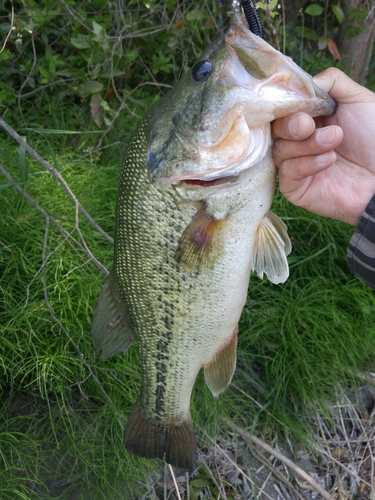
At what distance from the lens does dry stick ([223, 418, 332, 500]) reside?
254cm

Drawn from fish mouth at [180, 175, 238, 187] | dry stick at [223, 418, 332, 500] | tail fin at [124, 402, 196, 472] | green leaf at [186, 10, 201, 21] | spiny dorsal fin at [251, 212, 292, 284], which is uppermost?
fish mouth at [180, 175, 238, 187]

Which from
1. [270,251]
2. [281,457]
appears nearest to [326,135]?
[270,251]

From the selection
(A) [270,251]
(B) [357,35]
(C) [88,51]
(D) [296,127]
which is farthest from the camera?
(B) [357,35]

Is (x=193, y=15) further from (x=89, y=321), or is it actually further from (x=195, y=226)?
(x=195, y=226)

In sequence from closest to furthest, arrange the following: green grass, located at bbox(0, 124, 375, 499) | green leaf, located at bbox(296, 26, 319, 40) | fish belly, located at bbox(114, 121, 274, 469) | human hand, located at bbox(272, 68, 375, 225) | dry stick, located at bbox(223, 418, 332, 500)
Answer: human hand, located at bbox(272, 68, 375, 225), fish belly, located at bbox(114, 121, 274, 469), green grass, located at bbox(0, 124, 375, 499), dry stick, located at bbox(223, 418, 332, 500), green leaf, located at bbox(296, 26, 319, 40)

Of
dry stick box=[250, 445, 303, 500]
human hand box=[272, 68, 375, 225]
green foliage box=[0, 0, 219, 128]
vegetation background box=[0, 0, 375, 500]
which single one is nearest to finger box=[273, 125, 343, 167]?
human hand box=[272, 68, 375, 225]

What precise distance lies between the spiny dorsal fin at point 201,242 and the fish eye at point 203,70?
37cm

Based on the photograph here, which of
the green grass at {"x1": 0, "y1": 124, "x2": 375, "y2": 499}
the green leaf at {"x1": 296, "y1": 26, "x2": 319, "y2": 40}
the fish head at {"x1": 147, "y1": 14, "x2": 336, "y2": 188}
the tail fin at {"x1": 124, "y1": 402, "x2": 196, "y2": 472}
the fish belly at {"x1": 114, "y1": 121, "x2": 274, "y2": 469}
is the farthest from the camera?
the green leaf at {"x1": 296, "y1": 26, "x2": 319, "y2": 40}

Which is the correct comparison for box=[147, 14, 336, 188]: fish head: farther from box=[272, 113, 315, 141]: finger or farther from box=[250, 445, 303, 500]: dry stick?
box=[250, 445, 303, 500]: dry stick

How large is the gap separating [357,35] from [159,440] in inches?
136

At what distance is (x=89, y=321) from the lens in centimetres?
252

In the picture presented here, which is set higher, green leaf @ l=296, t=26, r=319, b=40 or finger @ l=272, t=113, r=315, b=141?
finger @ l=272, t=113, r=315, b=141

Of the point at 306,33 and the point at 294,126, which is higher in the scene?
the point at 294,126

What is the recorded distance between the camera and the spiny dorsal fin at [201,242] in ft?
4.83
